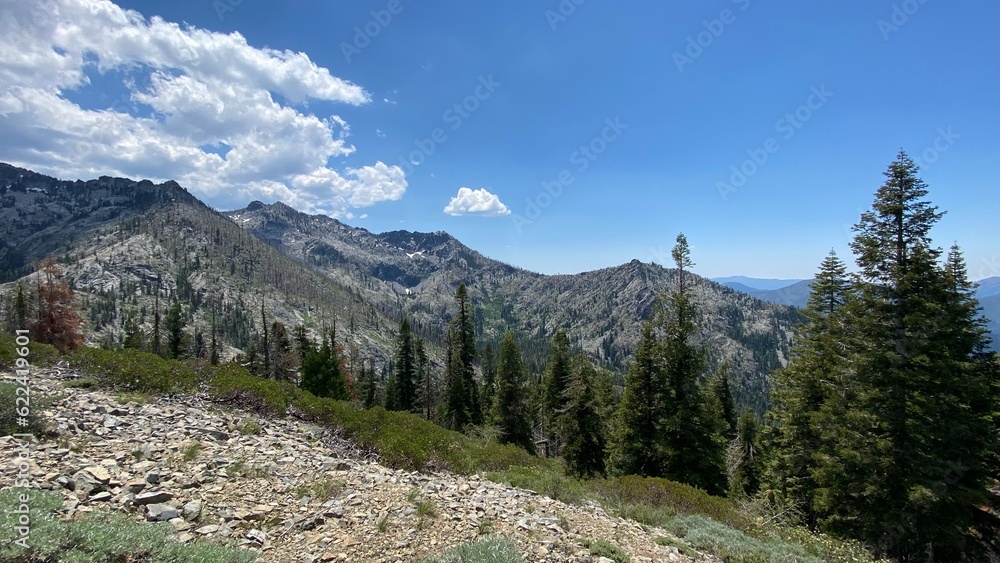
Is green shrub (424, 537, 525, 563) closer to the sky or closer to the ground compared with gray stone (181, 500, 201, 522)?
closer to the ground

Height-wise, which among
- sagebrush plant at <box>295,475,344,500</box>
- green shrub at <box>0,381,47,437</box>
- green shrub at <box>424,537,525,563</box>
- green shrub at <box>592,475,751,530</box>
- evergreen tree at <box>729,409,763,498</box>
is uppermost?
green shrub at <box>0,381,47,437</box>

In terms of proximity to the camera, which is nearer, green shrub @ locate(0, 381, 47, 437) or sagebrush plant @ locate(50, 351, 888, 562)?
green shrub @ locate(0, 381, 47, 437)

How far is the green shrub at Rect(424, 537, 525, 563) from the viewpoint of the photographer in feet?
19.8

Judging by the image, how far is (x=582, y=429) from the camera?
28.6 meters

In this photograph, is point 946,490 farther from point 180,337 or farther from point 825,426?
point 180,337

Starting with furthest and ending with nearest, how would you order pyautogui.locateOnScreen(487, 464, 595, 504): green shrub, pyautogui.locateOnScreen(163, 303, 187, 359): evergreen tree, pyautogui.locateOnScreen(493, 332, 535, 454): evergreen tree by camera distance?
pyautogui.locateOnScreen(163, 303, 187, 359): evergreen tree < pyautogui.locateOnScreen(493, 332, 535, 454): evergreen tree < pyautogui.locateOnScreen(487, 464, 595, 504): green shrub

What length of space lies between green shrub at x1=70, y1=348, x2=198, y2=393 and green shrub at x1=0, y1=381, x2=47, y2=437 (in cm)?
538

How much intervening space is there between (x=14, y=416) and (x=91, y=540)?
577 cm

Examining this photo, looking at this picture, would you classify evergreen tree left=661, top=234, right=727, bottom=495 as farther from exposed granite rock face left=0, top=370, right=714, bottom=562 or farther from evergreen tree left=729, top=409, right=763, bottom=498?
evergreen tree left=729, top=409, right=763, bottom=498

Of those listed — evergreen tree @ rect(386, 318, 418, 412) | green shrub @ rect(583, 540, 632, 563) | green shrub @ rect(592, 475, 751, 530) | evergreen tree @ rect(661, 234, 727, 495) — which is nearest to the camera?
green shrub @ rect(583, 540, 632, 563)

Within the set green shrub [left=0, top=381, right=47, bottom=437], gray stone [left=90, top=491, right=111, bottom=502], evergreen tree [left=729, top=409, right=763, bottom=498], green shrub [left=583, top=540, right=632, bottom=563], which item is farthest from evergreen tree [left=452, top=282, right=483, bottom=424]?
gray stone [left=90, top=491, right=111, bottom=502]

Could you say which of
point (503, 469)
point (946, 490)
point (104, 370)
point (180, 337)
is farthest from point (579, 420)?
point (180, 337)

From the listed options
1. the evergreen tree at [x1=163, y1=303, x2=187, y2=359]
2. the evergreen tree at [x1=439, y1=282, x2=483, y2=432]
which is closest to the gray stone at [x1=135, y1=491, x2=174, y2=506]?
the evergreen tree at [x1=439, y1=282, x2=483, y2=432]

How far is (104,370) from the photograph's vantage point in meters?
14.1
